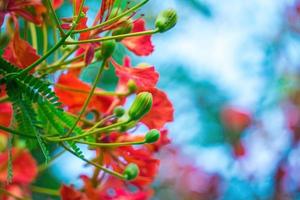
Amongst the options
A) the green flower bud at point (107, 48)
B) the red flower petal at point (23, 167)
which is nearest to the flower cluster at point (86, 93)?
the green flower bud at point (107, 48)

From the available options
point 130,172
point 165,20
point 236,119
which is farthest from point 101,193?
point 236,119

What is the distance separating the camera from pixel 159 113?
110cm

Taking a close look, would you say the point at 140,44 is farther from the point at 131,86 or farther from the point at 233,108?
the point at 233,108

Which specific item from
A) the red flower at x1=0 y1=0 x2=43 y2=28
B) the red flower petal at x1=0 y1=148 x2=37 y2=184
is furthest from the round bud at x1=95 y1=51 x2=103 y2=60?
the red flower petal at x1=0 y1=148 x2=37 y2=184

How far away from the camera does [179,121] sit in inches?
138

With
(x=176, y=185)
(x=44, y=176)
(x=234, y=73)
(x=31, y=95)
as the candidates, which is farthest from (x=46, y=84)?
(x=234, y=73)

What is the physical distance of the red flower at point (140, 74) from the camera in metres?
1.03

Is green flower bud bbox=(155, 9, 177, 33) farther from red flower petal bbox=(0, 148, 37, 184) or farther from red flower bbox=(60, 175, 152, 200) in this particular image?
red flower petal bbox=(0, 148, 37, 184)

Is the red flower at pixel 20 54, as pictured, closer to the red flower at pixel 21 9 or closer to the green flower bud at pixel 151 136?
the red flower at pixel 21 9

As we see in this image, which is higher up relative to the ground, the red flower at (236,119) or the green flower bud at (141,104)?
the red flower at (236,119)

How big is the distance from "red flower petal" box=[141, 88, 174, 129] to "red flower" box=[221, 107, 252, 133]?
202 centimetres

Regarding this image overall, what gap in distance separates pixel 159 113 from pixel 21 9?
0.27m

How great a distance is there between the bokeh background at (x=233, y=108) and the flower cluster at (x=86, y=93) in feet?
3.06

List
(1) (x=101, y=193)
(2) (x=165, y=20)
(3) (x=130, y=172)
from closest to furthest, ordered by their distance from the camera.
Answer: (2) (x=165, y=20) < (3) (x=130, y=172) < (1) (x=101, y=193)
